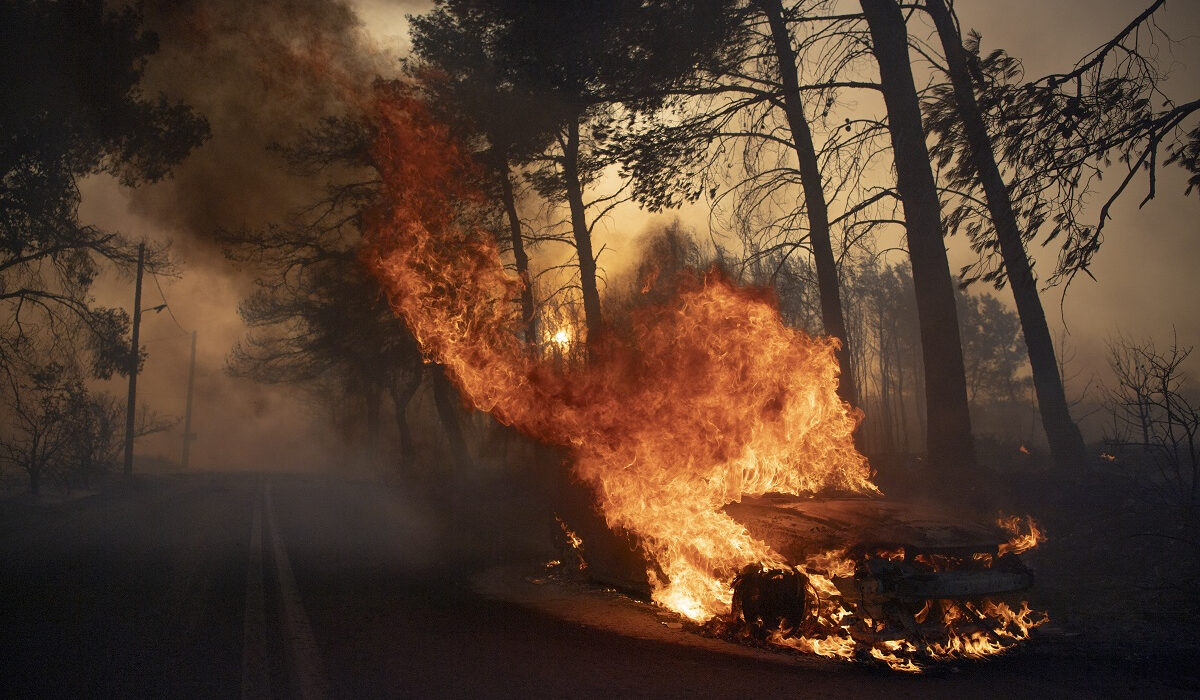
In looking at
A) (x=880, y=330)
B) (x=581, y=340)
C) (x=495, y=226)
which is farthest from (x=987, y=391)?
(x=495, y=226)

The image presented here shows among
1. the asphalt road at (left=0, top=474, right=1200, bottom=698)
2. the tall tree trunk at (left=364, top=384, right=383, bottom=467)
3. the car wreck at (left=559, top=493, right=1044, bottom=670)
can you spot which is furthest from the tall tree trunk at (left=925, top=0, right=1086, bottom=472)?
the tall tree trunk at (left=364, top=384, right=383, bottom=467)

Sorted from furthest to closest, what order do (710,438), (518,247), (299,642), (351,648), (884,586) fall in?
(518,247), (710,438), (299,642), (351,648), (884,586)

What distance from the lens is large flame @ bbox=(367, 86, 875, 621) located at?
7066 millimetres

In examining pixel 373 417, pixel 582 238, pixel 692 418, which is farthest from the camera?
pixel 373 417

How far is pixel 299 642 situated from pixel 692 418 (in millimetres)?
4281

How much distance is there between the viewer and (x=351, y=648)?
17.9ft

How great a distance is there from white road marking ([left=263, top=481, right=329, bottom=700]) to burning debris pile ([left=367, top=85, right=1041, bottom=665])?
3219 mm

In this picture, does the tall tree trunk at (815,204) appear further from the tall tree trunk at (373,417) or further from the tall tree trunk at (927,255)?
the tall tree trunk at (373,417)

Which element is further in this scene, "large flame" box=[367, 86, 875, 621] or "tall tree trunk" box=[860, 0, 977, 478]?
"tall tree trunk" box=[860, 0, 977, 478]

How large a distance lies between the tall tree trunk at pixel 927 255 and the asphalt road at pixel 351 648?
18.4 ft

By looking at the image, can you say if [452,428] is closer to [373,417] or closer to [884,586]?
[373,417]

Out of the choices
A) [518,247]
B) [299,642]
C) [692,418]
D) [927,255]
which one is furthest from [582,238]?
[299,642]

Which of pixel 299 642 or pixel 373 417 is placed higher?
pixel 373 417

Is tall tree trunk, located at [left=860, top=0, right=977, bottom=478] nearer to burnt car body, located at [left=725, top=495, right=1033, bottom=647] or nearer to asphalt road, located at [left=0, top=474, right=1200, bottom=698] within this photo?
burnt car body, located at [left=725, top=495, right=1033, bottom=647]
